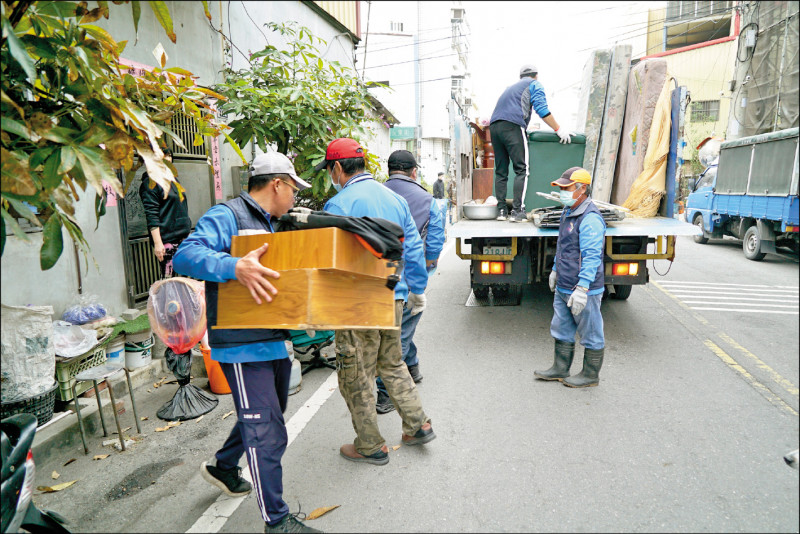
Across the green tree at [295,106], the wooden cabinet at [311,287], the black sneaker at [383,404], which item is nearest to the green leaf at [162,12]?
the wooden cabinet at [311,287]

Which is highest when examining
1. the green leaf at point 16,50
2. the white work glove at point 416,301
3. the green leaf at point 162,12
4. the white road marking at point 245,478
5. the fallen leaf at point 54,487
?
the green leaf at point 162,12

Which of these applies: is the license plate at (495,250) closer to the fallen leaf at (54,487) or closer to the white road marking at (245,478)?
the white road marking at (245,478)

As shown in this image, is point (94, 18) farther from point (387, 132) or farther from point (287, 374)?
point (387, 132)

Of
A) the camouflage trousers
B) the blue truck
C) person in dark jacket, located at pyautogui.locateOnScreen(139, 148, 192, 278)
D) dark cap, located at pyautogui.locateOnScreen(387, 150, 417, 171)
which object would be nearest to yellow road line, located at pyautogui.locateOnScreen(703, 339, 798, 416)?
the blue truck

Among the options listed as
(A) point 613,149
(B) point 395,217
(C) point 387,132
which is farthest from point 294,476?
(C) point 387,132

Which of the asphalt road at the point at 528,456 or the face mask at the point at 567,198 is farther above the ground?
the face mask at the point at 567,198

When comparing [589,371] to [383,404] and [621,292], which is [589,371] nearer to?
[383,404]

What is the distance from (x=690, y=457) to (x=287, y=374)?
8.37 feet

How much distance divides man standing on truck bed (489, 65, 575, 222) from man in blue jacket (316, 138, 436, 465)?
11.0 feet

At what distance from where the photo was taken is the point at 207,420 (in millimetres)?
4012

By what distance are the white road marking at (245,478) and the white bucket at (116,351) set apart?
1.67 meters

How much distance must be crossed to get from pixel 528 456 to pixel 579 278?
1595mm

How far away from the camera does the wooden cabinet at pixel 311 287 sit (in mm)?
2123

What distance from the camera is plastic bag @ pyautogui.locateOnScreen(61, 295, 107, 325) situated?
171 inches
